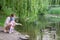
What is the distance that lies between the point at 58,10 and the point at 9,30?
1140 centimetres

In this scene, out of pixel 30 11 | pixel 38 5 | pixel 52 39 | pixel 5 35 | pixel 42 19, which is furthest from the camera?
pixel 42 19

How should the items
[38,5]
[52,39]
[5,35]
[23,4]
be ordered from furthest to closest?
[52,39]
[5,35]
[38,5]
[23,4]

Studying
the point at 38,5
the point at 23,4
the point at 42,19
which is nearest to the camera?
the point at 23,4

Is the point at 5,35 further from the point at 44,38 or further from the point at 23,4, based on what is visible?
the point at 44,38

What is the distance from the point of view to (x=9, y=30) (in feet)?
32.2

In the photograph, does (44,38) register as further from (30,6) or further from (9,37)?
(30,6)

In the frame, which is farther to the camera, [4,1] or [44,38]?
[44,38]

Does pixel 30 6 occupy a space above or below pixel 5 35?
above

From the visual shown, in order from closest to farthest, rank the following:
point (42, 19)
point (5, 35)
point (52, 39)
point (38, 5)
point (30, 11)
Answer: point (30, 11) → point (38, 5) → point (5, 35) → point (52, 39) → point (42, 19)

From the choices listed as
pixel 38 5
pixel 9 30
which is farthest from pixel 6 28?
pixel 38 5

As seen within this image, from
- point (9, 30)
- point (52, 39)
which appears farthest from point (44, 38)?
point (9, 30)

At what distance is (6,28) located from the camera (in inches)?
377

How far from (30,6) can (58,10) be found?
42.0 ft

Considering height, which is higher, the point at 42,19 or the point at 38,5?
the point at 38,5
